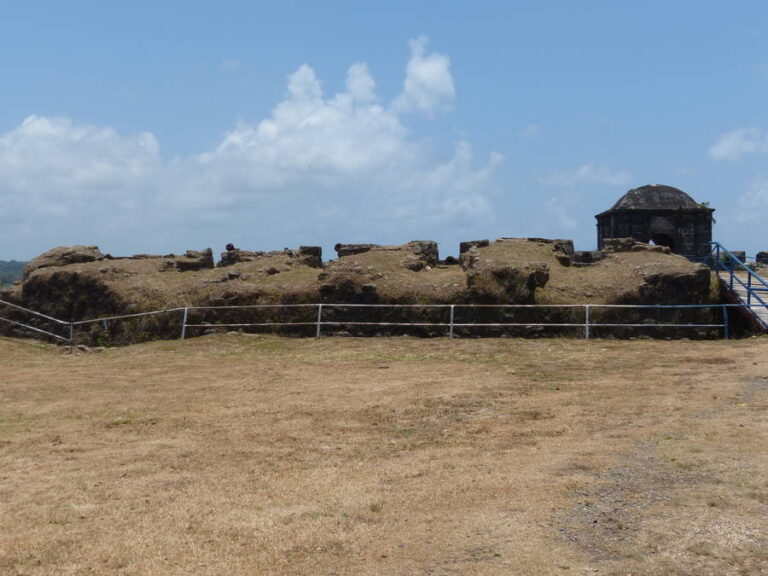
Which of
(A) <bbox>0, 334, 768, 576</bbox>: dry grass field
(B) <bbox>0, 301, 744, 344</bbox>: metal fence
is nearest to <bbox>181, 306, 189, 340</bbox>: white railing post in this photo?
(B) <bbox>0, 301, 744, 344</bbox>: metal fence

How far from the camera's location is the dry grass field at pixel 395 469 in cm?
551

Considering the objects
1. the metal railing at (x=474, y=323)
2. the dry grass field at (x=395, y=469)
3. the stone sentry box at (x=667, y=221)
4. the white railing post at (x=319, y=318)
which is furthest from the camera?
the stone sentry box at (x=667, y=221)

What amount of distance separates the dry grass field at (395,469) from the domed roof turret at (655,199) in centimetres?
3352

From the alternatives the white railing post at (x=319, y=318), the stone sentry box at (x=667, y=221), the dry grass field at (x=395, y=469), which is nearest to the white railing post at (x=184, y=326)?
the white railing post at (x=319, y=318)

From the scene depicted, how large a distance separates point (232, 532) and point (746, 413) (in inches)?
287

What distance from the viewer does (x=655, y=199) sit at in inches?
1843

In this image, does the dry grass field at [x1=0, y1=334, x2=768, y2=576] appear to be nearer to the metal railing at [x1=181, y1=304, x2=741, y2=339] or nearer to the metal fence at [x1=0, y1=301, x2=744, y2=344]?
the metal railing at [x1=181, y1=304, x2=741, y2=339]

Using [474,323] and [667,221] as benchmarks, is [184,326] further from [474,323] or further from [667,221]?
[667,221]

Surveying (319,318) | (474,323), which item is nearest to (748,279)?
(474,323)

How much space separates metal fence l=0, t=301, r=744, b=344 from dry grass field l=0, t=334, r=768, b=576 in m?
3.96

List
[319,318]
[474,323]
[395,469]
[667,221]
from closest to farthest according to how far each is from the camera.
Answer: [395,469]
[474,323]
[319,318]
[667,221]

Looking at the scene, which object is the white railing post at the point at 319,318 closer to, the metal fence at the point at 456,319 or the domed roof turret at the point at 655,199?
the metal fence at the point at 456,319

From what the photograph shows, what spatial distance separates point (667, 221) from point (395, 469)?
42.5 meters

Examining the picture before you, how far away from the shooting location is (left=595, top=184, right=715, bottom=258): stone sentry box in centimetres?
4562
